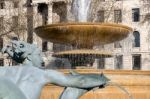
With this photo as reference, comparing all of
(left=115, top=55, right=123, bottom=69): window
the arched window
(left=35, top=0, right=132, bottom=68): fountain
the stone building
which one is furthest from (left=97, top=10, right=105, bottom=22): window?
(left=35, top=0, right=132, bottom=68): fountain

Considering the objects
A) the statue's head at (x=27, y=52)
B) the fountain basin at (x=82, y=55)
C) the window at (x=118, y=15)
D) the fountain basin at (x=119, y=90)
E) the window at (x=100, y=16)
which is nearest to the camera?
the statue's head at (x=27, y=52)

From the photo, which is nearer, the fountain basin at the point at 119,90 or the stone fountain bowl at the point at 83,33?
the fountain basin at the point at 119,90

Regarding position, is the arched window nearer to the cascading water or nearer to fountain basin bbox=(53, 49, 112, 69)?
the cascading water

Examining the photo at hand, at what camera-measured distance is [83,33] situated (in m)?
16.2

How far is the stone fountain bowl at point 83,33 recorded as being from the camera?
15844 mm

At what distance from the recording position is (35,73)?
15.1 feet

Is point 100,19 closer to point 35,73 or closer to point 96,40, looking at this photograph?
point 96,40

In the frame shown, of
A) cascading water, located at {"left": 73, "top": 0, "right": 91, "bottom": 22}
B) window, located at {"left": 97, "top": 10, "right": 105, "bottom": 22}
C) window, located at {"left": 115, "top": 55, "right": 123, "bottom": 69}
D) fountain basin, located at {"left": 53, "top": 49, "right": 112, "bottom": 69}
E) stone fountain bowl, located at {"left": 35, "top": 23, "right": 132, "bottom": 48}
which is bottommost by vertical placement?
window, located at {"left": 115, "top": 55, "right": 123, "bottom": 69}

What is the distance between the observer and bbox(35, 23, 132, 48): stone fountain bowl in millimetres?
15844

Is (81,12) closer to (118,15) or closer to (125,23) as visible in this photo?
(118,15)

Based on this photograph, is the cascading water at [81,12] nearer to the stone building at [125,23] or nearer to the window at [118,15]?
the stone building at [125,23]

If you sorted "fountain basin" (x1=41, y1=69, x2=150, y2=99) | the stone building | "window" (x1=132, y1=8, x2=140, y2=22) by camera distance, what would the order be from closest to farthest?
"fountain basin" (x1=41, y1=69, x2=150, y2=99) < the stone building < "window" (x1=132, y1=8, x2=140, y2=22)

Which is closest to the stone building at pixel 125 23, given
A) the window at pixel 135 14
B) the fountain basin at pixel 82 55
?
the window at pixel 135 14

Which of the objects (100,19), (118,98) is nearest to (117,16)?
(100,19)
